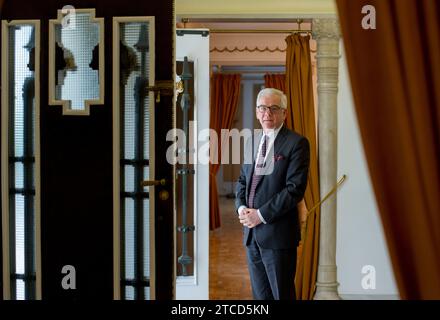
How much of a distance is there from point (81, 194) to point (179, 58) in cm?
168

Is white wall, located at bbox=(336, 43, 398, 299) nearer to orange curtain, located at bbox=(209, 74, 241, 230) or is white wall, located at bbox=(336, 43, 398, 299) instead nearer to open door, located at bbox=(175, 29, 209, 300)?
open door, located at bbox=(175, 29, 209, 300)

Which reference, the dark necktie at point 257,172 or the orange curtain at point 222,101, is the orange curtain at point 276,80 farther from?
the dark necktie at point 257,172

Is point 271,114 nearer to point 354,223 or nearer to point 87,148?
point 87,148

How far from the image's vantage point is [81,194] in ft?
7.91

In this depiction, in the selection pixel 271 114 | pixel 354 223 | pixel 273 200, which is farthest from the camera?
pixel 354 223

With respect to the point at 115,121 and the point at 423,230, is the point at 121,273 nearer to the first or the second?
the point at 115,121

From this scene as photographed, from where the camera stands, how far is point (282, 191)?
2.65 metres

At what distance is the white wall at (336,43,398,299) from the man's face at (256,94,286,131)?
1.40 meters

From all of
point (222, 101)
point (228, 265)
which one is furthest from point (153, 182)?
point (222, 101)

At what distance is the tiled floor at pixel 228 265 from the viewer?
441cm

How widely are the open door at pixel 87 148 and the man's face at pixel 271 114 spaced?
0.53 meters

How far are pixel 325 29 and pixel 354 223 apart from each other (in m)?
1.44

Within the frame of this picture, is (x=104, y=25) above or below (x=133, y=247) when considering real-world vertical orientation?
above
